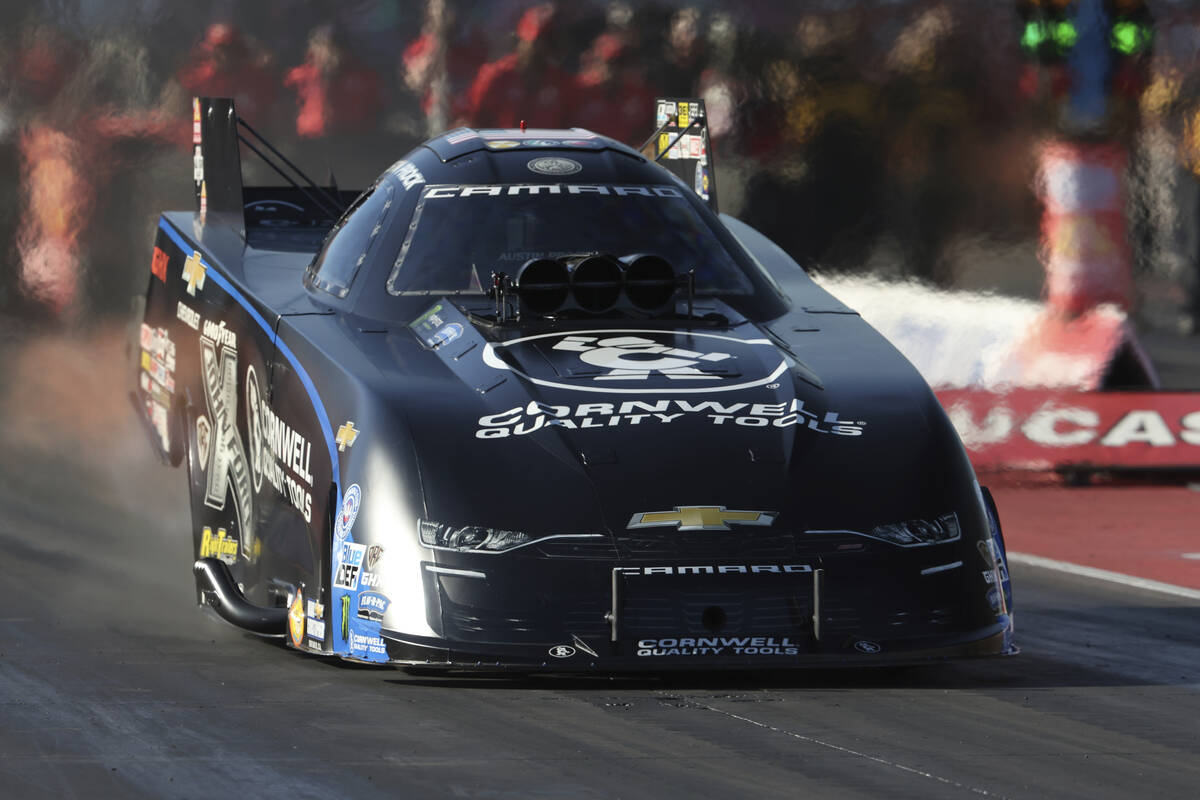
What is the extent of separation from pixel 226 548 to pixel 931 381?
20.2ft

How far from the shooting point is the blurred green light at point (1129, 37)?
12207 millimetres

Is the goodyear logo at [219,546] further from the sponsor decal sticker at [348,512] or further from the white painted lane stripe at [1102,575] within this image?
the white painted lane stripe at [1102,575]

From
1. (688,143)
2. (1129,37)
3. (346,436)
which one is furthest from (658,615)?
(1129,37)

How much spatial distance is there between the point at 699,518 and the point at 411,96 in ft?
30.2

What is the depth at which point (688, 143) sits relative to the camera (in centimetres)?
902

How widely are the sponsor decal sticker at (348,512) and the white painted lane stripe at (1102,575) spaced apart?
4045mm

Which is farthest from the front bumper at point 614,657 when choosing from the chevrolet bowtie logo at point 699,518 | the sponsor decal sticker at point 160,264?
the sponsor decal sticker at point 160,264

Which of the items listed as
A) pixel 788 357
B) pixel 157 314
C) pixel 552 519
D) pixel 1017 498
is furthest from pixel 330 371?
pixel 1017 498

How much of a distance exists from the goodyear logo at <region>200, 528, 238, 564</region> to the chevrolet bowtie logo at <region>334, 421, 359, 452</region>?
1.23 metres

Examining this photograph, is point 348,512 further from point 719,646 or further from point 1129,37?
point 1129,37

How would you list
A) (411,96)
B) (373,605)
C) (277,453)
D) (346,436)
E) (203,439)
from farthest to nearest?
(411,96)
(203,439)
(277,453)
(346,436)
(373,605)

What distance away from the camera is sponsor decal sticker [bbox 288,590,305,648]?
5961 millimetres

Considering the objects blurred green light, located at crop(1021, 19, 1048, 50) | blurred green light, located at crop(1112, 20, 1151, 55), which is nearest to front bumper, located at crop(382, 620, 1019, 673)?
blurred green light, located at crop(1112, 20, 1151, 55)

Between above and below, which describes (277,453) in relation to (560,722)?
above
